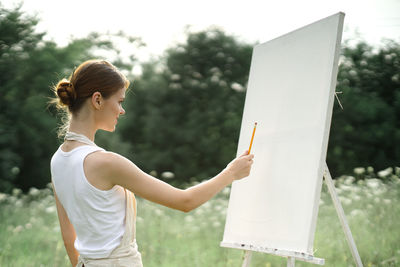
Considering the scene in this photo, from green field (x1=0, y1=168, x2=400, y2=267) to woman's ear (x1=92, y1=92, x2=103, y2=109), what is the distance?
242 cm

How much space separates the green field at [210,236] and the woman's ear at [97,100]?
242 centimetres

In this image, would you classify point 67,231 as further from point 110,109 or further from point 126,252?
point 110,109

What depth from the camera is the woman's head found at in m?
1.42

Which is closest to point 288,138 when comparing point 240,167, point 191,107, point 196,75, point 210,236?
point 240,167

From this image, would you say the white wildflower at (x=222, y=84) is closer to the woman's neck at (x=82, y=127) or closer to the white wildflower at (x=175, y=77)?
the white wildflower at (x=175, y=77)

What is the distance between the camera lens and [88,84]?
1.42 metres

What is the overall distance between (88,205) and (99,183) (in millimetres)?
87

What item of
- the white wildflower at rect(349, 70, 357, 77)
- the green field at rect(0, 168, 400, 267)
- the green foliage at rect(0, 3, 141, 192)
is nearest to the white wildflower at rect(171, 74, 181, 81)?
the green foliage at rect(0, 3, 141, 192)

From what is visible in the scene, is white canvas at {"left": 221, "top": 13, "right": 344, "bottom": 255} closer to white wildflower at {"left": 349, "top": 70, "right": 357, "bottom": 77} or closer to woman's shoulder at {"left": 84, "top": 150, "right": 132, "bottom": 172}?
woman's shoulder at {"left": 84, "top": 150, "right": 132, "bottom": 172}

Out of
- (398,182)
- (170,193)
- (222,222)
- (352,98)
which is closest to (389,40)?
(352,98)

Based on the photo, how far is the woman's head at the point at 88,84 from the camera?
1.42 meters

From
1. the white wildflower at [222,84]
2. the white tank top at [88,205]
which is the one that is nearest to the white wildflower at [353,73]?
the white wildflower at [222,84]

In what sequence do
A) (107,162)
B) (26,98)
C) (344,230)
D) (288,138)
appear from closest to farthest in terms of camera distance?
(107,162), (344,230), (288,138), (26,98)

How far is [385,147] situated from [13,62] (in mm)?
6052
